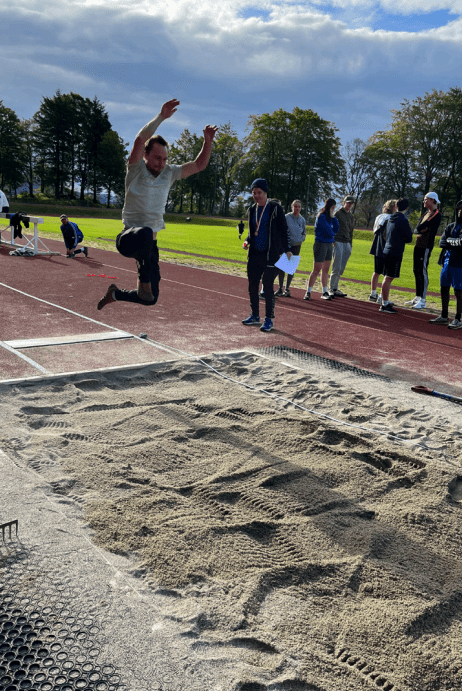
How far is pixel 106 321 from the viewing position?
838cm

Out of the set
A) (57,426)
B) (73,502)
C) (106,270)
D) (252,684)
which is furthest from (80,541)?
(106,270)

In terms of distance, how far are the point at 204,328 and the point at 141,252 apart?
10.8 ft

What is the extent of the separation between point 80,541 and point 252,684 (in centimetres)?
121

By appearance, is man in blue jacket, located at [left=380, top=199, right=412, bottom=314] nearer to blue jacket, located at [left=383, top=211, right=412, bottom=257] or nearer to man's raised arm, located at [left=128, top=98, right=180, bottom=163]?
blue jacket, located at [left=383, top=211, right=412, bottom=257]

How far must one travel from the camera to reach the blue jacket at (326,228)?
33.9 feet

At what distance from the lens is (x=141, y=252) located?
17.2 feet

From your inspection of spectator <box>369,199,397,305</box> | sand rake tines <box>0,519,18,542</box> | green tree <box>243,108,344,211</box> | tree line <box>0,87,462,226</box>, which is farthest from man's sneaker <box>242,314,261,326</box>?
green tree <box>243,108,344,211</box>

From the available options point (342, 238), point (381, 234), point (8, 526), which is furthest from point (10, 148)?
point (8, 526)

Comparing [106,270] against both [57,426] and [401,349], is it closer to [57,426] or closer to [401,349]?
[401,349]

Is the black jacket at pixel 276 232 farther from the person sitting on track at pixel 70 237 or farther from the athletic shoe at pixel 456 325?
the person sitting on track at pixel 70 237

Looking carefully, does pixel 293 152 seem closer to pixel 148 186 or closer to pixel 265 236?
pixel 265 236

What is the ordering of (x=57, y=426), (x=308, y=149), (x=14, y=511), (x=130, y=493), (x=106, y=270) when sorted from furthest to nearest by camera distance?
(x=308, y=149)
(x=106, y=270)
(x=57, y=426)
(x=130, y=493)
(x=14, y=511)

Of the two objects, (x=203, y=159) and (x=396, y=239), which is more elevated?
(x=203, y=159)

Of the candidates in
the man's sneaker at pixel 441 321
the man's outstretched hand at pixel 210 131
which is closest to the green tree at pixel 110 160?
the man's sneaker at pixel 441 321
